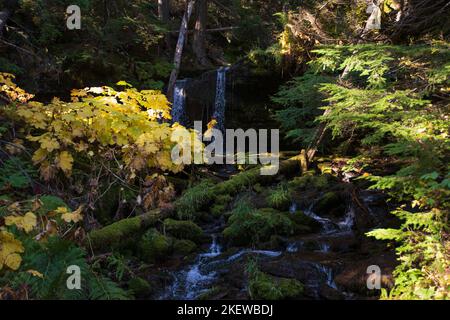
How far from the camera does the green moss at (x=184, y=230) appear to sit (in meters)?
8.15

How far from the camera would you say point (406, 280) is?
188 inches

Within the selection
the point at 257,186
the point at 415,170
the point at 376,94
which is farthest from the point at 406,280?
the point at 257,186

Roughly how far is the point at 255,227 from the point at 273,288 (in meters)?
2.33

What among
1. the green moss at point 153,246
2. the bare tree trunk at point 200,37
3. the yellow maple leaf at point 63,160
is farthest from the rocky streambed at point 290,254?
the bare tree trunk at point 200,37

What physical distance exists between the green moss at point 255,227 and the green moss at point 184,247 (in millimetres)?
753

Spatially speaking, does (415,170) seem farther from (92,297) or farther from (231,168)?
(231,168)

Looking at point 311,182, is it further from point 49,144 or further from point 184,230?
point 49,144

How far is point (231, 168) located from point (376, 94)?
8096mm

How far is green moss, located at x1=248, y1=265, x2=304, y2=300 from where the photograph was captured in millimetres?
5672

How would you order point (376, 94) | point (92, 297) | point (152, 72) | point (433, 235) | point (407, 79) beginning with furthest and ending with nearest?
point (152, 72), point (407, 79), point (376, 94), point (433, 235), point (92, 297)

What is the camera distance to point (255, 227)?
7.97 metres

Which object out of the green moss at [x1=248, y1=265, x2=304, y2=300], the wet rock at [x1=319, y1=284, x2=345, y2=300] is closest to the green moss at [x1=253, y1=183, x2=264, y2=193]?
the green moss at [x1=248, y1=265, x2=304, y2=300]

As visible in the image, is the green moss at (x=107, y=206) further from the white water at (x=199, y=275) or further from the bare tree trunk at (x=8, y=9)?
the bare tree trunk at (x=8, y=9)

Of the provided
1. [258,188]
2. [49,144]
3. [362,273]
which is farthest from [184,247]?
[49,144]
